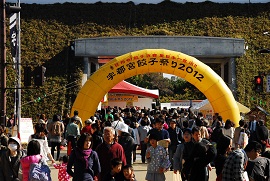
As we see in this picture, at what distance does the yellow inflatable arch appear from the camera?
85.1ft

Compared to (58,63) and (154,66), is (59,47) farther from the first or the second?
(154,66)

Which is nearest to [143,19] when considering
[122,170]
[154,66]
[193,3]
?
[193,3]

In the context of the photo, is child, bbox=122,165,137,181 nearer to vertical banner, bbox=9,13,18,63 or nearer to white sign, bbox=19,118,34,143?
white sign, bbox=19,118,34,143

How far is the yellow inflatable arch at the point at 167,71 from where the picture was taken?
25953mm

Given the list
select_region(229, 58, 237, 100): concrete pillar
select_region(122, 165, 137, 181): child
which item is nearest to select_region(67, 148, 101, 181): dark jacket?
select_region(122, 165, 137, 181): child

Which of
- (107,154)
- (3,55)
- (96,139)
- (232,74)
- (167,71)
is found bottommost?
(107,154)

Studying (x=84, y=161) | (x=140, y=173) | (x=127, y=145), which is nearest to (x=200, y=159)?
(x=84, y=161)

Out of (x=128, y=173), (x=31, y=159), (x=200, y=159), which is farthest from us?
(x=200, y=159)

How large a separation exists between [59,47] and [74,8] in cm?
506

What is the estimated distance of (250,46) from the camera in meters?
44.3

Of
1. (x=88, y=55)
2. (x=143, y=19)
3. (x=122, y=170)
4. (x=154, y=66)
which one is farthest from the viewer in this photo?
(x=143, y=19)

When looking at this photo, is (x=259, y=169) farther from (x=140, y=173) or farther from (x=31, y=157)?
(x=140, y=173)

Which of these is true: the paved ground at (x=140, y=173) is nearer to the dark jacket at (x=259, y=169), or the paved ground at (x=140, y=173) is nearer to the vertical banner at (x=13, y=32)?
the vertical banner at (x=13, y=32)

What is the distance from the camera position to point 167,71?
26.4 meters
